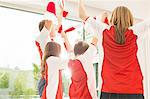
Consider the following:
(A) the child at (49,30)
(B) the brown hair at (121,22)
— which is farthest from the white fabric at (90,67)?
(B) the brown hair at (121,22)

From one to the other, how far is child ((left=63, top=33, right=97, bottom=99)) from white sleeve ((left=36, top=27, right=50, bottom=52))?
278mm

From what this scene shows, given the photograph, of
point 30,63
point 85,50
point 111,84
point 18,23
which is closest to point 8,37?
point 18,23

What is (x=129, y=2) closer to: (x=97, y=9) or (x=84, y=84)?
(x=97, y=9)

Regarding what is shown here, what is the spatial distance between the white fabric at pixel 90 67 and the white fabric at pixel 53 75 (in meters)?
0.19

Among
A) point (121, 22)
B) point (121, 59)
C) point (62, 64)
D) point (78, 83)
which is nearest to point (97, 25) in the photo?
point (121, 22)

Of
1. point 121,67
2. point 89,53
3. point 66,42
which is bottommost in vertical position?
point 121,67

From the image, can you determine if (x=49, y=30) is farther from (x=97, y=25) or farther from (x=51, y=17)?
(x=97, y=25)

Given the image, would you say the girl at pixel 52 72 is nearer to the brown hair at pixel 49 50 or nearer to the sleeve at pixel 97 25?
the brown hair at pixel 49 50

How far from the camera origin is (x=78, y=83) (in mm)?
1989

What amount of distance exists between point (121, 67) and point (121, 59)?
56mm

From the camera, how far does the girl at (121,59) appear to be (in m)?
1.65

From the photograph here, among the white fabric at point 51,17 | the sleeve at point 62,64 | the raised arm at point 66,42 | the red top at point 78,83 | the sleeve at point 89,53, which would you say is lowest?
the red top at point 78,83

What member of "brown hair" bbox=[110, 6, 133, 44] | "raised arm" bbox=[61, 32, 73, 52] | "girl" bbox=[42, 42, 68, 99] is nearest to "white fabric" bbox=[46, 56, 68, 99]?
"girl" bbox=[42, 42, 68, 99]

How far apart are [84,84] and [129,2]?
1.55 metres
